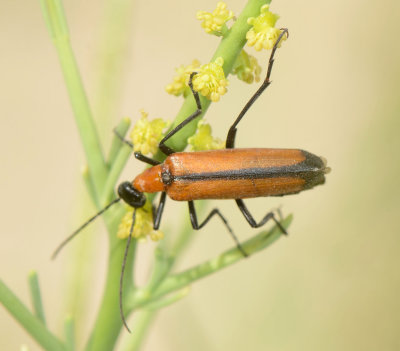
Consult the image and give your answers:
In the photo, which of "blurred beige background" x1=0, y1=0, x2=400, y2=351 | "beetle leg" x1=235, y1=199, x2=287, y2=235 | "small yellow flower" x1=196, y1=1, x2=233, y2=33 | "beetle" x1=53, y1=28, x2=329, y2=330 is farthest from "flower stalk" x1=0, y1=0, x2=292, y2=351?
"blurred beige background" x1=0, y1=0, x2=400, y2=351

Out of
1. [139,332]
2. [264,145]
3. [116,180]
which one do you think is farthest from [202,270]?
[264,145]

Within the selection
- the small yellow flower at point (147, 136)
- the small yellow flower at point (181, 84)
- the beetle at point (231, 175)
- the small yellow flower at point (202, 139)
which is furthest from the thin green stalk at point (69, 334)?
the small yellow flower at point (181, 84)

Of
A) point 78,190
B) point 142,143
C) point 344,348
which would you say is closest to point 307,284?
point 344,348

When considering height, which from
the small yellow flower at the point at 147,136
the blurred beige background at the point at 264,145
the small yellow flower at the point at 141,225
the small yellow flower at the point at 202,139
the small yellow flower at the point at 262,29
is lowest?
→ the blurred beige background at the point at 264,145

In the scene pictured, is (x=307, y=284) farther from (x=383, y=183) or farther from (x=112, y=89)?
(x=112, y=89)

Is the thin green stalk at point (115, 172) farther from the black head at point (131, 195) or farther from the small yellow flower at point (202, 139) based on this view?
the small yellow flower at point (202, 139)

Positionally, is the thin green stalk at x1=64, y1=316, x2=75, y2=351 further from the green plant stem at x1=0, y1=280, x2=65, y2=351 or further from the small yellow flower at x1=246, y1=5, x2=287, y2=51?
the small yellow flower at x1=246, y1=5, x2=287, y2=51

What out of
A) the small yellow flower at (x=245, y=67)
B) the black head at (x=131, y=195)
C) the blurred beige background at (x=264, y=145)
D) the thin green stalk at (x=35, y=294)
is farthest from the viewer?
the blurred beige background at (x=264, y=145)

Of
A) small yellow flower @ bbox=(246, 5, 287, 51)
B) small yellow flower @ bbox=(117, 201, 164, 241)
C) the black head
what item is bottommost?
small yellow flower @ bbox=(117, 201, 164, 241)

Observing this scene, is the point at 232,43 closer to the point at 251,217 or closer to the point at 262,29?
the point at 262,29
